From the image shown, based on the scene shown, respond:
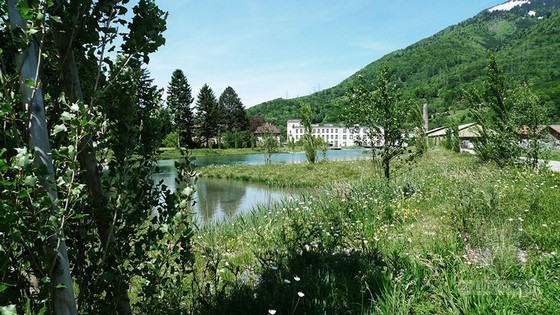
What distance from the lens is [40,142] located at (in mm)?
1628

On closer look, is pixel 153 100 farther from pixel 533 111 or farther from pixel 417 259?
pixel 533 111

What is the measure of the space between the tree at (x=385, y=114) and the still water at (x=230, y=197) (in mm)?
3743

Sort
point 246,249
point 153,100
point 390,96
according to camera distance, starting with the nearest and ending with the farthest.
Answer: point 153,100
point 246,249
point 390,96

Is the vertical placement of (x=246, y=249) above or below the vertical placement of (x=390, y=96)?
below

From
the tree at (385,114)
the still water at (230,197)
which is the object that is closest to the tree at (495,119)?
the tree at (385,114)

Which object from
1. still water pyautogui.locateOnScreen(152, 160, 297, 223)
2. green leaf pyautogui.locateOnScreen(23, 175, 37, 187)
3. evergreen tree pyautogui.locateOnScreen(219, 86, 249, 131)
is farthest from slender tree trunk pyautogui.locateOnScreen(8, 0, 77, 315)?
evergreen tree pyautogui.locateOnScreen(219, 86, 249, 131)

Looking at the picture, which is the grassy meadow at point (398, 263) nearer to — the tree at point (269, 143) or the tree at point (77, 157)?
the tree at point (77, 157)

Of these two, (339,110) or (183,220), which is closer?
(183,220)

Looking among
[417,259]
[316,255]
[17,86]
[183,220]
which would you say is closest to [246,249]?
[316,255]

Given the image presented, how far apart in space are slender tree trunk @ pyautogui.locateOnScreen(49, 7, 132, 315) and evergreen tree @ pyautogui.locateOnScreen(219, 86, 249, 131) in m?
91.5

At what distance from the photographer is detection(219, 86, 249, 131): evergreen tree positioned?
94.6 meters

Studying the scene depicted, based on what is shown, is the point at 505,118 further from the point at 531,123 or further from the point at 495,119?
the point at 531,123

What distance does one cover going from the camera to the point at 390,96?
11141mm

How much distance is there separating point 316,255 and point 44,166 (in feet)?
11.8
